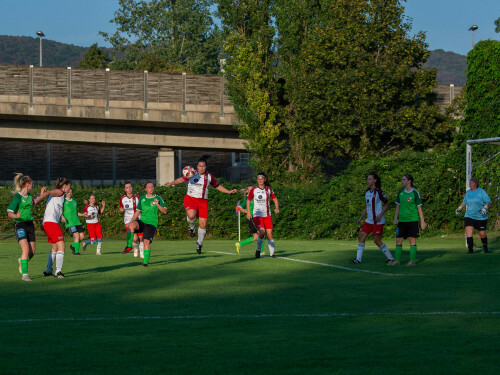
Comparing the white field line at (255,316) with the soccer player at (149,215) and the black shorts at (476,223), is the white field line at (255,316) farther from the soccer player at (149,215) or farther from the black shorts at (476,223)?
the black shorts at (476,223)

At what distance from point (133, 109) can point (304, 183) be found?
10.9 metres

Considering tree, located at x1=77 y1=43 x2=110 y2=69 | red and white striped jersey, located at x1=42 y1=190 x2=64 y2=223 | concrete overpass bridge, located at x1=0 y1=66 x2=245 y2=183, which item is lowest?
red and white striped jersey, located at x1=42 y1=190 x2=64 y2=223

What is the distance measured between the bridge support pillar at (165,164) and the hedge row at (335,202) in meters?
7.96

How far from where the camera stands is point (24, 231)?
13.5 metres

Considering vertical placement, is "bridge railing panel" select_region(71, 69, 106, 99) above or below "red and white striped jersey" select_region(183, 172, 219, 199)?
above

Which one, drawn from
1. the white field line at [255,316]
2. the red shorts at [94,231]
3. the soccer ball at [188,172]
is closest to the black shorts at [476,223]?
the soccer ball at [188,172]

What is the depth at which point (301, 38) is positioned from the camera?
138 ft

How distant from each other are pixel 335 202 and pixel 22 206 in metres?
21.8

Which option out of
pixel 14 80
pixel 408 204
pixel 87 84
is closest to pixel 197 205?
pixel 408 204

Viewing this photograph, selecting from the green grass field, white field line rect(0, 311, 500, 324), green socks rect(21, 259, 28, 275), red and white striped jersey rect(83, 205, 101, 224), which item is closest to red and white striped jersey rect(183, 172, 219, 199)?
the green grass field

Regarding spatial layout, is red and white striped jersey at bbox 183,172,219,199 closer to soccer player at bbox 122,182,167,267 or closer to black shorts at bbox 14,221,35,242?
soccer player at bbox 122,182,167,267

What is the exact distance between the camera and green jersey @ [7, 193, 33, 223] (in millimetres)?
13203

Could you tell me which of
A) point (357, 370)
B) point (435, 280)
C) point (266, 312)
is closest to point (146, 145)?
point (435, 280)

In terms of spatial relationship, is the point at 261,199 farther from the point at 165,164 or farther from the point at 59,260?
the point at 165,164
